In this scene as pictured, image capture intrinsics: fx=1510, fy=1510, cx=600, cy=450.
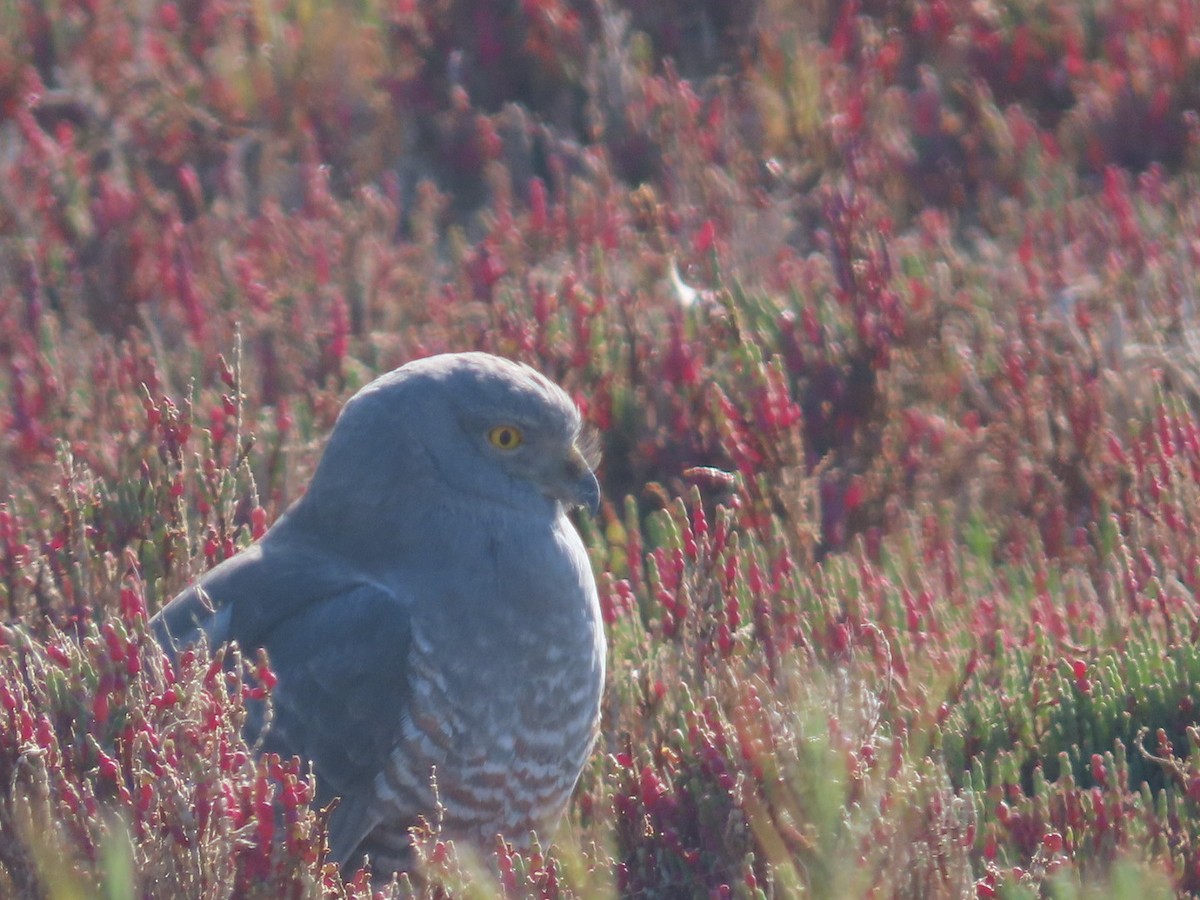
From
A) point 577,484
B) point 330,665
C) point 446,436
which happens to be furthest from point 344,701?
point 577,484

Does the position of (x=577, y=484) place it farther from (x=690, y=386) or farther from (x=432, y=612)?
(x=690, y=386)

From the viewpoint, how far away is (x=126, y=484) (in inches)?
169

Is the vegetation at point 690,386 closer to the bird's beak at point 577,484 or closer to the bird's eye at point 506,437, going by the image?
the bird's beak at point 577,484

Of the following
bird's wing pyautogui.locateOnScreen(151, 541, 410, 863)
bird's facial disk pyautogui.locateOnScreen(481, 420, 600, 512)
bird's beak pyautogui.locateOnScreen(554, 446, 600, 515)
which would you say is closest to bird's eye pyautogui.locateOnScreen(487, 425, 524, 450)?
bird's facial disk pyautogui.locateOnScreen(481, 420, 600, 512)

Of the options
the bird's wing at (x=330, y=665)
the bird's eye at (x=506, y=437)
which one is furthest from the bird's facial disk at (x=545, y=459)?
the bird's wing at (x=330, y=665)

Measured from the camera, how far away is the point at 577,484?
3568 mm

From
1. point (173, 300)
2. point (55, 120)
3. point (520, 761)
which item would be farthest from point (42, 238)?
point (520, 761)

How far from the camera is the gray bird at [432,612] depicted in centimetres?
314

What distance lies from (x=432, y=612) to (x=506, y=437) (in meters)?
0.47

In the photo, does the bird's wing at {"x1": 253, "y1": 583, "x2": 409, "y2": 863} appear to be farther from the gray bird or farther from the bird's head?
the bird's head

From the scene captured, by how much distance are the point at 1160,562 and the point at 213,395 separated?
295cm

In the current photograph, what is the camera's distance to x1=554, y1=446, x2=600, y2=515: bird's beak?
3559mm

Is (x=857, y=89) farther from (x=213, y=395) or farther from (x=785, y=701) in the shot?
(x=785, y=701)

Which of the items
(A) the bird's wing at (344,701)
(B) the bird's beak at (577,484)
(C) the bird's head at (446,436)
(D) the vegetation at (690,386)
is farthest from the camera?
(B) the bird's beak at (577,484)
